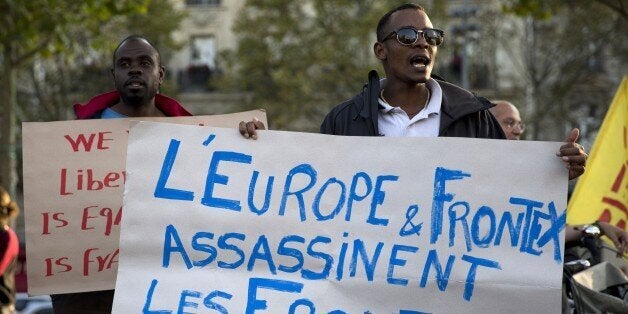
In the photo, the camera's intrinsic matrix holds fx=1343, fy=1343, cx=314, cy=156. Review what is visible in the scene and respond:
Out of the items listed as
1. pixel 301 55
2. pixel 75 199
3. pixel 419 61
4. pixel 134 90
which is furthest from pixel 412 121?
pixel 301 55

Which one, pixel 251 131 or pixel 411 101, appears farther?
pixel 411 101

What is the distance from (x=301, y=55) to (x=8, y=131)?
15973 mm

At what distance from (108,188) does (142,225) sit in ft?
3.52

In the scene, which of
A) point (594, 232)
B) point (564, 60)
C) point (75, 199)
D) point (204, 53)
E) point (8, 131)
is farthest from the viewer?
point (204, 53)

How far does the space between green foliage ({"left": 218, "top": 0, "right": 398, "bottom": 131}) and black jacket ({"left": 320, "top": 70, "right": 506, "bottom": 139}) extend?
29565 mm

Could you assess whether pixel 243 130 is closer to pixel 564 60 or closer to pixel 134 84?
pixel 134 84

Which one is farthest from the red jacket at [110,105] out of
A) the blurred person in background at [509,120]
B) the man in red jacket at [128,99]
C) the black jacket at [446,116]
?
the blurred person in background at [509,120]

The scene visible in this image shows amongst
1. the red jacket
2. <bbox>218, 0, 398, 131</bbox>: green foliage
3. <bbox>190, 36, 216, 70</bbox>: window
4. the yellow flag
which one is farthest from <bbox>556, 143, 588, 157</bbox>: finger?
<bbox>190, 36, 216, 70</bbox>: window

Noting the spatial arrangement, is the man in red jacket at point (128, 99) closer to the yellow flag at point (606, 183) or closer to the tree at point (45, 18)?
the yellow flag at point (606, 183)

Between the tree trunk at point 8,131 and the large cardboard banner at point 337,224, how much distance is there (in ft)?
53.0

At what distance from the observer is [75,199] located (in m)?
5.78

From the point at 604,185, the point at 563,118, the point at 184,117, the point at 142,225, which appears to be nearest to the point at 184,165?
the point at 142,225

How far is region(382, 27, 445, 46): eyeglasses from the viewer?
4934 millimetres

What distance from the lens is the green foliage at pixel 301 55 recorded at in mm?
35531
